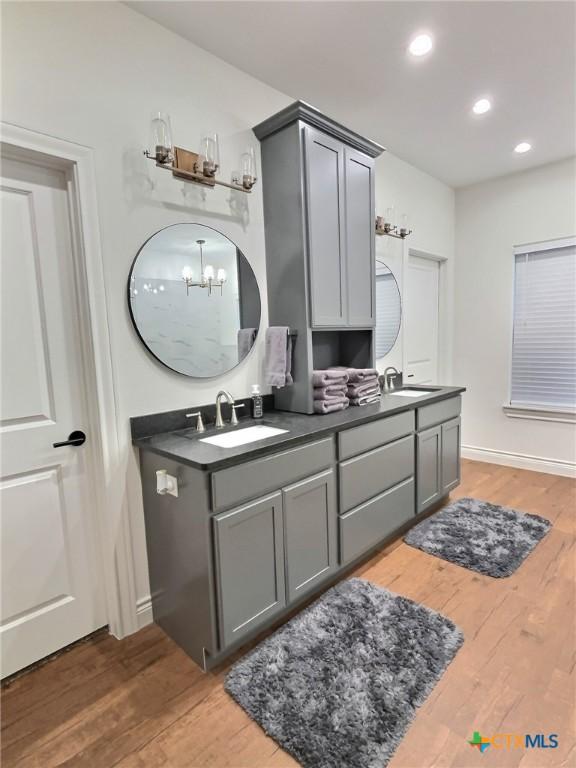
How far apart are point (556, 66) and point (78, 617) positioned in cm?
377

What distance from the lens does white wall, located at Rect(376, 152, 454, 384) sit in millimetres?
3314

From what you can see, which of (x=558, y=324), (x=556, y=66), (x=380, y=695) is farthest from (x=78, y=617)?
(x=558, y=324)

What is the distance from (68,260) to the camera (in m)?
1.72

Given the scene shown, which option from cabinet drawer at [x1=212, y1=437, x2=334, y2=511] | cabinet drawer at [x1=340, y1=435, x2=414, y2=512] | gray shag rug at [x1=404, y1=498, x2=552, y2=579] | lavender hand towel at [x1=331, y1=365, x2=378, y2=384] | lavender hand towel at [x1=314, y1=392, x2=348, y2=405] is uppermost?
lavender hand towel at [x1=331, y1=365, x2=378, y2=384]

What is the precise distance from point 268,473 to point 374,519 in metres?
0.96

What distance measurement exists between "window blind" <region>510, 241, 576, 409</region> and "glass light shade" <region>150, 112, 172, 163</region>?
338cm

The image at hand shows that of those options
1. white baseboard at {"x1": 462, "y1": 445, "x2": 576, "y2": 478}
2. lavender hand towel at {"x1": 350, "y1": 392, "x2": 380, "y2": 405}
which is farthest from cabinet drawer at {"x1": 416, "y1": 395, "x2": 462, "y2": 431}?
white baseboard at {"x1": 462, "y1": 445, "x2": 576, "y2": 478}

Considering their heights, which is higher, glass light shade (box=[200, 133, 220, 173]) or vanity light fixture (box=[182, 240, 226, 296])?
glass light shade (box=[200, 133, 220, 173])

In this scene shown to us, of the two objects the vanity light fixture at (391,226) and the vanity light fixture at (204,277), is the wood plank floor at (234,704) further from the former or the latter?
the vanity light fixture at (391,226)

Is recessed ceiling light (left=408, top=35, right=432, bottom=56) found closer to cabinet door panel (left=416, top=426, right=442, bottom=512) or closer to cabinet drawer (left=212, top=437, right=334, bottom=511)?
cabinet drawer (left=212, top=437, right=334, bottom=511)

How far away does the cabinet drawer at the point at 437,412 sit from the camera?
8.89 ft

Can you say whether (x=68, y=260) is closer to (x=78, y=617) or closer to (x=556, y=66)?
(x=78, y=617)

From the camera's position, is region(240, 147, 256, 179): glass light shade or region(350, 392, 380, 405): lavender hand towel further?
region(350, 392, 380, 405): lavender hand towel

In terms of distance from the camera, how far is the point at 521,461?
155 inches
